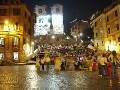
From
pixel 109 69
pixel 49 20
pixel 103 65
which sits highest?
pixel 49 20

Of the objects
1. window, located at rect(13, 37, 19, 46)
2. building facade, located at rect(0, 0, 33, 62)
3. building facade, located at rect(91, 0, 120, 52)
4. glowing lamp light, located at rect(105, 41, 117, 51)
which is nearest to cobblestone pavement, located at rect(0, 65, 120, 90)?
building facade, located at rect(91, 0, 120, 52)

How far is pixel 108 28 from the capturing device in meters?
71.2

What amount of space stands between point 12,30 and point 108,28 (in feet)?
72.5

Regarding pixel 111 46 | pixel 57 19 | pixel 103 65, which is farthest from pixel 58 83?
pixel 57 19

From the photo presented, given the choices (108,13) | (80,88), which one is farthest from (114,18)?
(80,88)

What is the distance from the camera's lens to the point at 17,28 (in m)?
68.0

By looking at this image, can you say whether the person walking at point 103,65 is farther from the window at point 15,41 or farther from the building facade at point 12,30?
the window at point 15,41

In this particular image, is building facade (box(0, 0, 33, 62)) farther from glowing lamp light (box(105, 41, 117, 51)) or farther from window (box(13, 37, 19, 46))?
glowing lamp light (box(105, 41, 117, 51))

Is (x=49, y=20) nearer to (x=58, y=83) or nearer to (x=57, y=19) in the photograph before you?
(x=57, y=19)

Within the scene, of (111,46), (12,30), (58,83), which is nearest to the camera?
(58,83)

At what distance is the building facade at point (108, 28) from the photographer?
6381cm

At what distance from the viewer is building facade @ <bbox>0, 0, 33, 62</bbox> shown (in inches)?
2625

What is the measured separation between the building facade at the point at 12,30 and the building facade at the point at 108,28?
19.3 meters

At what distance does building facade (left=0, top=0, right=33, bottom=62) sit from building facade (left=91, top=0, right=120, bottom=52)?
19.3 meters
